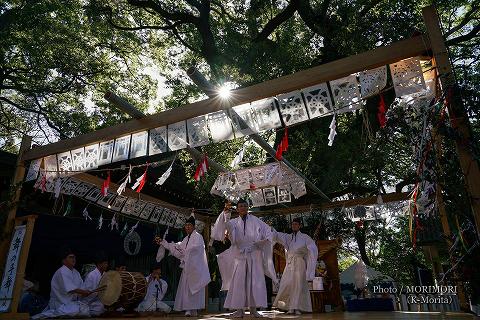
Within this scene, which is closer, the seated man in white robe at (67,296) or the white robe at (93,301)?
the seated man in white robe at (67,296)

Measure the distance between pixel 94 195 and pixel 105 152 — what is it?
2.65 metres

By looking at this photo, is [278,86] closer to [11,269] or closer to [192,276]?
A: [192,276]

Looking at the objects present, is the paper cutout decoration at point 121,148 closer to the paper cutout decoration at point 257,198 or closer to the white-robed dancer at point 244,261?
the white-robed dancer at point 244,261

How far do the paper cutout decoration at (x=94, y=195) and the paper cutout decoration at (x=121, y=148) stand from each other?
9.01 ft

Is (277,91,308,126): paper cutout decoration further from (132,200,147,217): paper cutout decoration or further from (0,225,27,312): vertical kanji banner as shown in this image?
(132,200,147,217): paper cutout decoration

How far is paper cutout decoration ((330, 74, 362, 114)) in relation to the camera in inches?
194

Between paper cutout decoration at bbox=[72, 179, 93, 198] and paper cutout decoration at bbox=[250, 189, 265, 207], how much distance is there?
4.17 meters

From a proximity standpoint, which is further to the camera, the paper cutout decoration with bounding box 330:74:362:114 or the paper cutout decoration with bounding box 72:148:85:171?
the paper cutout decoration with bounding box 72:148:85:171

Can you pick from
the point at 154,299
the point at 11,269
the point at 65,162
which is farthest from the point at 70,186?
the point at 154,299

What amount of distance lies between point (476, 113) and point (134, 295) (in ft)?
20.8

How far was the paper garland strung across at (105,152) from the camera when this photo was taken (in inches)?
263

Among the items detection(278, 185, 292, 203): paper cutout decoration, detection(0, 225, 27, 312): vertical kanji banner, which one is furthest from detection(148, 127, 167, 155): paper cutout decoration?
detection(278, 185, 292, 203): paper cutout decoration

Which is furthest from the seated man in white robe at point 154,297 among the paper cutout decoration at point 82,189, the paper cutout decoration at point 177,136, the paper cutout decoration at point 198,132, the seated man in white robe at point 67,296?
the paper cutout decoration at point 198,132

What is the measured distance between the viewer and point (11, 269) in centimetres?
640
